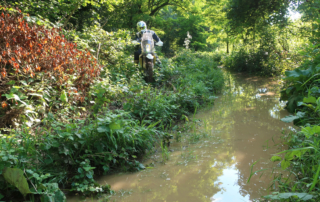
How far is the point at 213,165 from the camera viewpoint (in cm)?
301

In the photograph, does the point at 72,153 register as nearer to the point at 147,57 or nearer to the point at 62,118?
the point at 62,118

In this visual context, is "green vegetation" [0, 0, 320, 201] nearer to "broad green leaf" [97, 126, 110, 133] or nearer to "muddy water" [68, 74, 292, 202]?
"broad green leaf" [97, 126, 110, 133]

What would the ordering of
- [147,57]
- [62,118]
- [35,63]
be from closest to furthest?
[62,118] < [35,63] < [147,57]

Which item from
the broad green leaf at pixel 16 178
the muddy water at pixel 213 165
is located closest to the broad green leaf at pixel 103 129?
the muddy water at pixel 213 165

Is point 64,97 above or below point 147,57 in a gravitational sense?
below

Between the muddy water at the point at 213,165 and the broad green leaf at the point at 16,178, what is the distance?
21.3 inches

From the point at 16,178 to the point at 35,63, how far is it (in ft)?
7.87

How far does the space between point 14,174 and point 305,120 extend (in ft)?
11.1

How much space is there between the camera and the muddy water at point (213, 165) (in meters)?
2.44

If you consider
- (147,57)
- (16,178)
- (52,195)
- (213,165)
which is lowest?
(213,165)

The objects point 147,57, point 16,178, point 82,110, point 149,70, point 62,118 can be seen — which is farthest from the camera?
point 149,70

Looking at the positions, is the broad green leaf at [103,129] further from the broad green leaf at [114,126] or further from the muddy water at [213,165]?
the muddy water at [213,165]

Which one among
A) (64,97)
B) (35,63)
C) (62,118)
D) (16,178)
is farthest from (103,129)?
(35,63)

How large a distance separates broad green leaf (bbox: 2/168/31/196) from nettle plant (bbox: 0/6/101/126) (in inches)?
60.4
